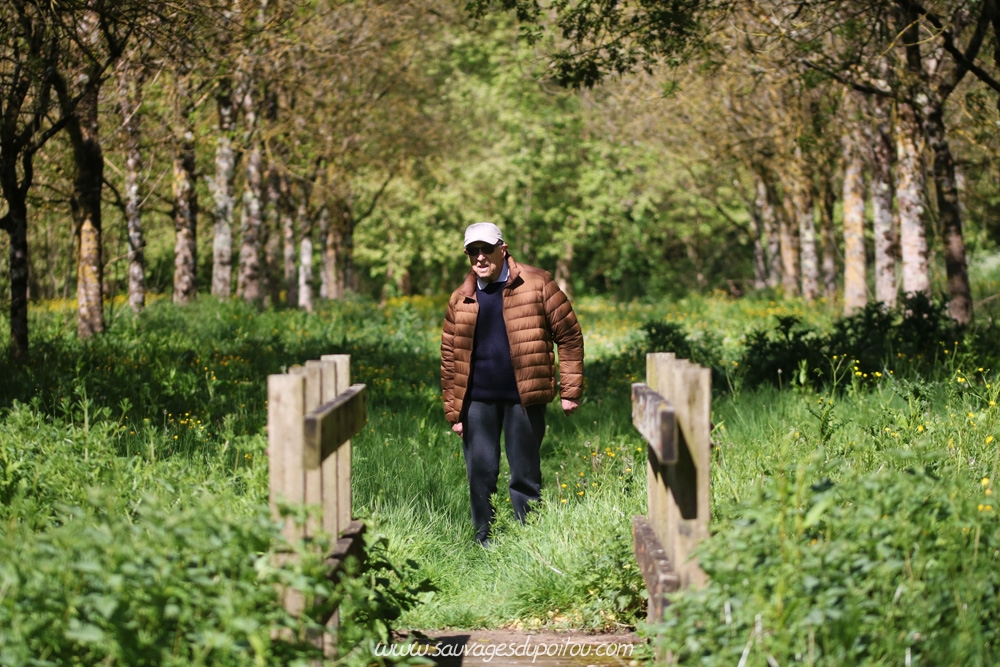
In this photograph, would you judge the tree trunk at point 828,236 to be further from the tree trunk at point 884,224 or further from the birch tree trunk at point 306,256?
the birch tree trunk at point 306,256

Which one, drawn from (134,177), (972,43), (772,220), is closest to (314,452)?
(972,43)

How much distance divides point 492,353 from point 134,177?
13.7m

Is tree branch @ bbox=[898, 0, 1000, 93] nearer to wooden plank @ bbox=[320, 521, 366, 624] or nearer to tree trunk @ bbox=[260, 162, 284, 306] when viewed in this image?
wooden plank @ bbox=[320, 521, 366, 624]

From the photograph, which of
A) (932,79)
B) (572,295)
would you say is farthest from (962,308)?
(572,295)

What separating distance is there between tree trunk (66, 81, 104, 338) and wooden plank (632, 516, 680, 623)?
1003cm

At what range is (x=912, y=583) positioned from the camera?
3.26m

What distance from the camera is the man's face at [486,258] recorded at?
5754mm

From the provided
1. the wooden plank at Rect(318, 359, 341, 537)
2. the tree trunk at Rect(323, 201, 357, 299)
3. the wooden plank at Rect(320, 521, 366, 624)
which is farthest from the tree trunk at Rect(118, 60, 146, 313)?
the tree trunk at Rect(323, 201, 357, 299)

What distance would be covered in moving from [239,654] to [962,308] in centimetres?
1082

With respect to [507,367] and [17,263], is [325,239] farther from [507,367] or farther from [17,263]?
[507,367]

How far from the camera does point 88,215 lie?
12.8m

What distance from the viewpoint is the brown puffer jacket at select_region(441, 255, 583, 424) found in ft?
19.3

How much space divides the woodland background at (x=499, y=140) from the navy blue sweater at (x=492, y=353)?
16.0ft

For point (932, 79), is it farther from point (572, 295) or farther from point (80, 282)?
point (572, 295)
